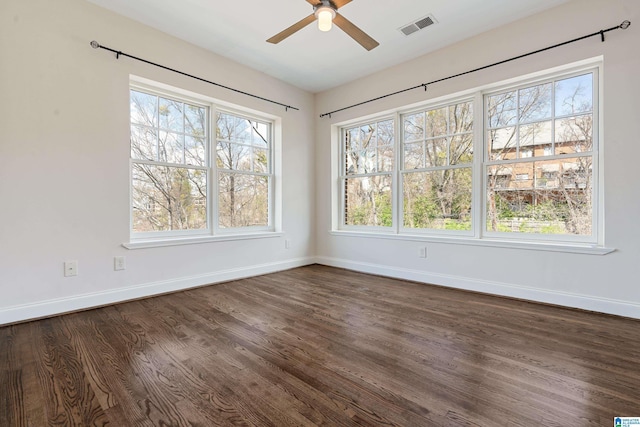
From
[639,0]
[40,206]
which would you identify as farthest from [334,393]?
[639,0]

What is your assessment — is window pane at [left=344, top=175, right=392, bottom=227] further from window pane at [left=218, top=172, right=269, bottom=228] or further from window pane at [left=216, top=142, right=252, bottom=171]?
window pane at [left=216, top=142, right=252, bottom=171]

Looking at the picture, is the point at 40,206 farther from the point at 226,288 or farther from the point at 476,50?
the point at 476,50

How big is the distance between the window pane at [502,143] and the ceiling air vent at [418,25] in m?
1.37

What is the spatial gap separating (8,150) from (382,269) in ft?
13.2

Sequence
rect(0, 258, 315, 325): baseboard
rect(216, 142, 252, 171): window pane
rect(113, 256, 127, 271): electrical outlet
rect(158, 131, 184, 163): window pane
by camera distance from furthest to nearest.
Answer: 1. rect(216, 142, 252, 171): window pane
2. rect(158, 131, 184, 163): window pane
3. rect(113, 256, 127, 271): electrical outlet
4. rect(0, 258, 315, 325): baseboard

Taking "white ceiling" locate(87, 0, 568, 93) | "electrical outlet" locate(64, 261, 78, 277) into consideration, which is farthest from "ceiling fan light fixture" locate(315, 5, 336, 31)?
"electrical outlet" locate(64, 261, 78, 277)

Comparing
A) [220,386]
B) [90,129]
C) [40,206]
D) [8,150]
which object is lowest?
[220,386]

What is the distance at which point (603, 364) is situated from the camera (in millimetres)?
1733

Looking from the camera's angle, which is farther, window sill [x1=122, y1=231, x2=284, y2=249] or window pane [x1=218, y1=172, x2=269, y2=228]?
window pane [x1=218, y1=172, x2=269, y2=228]

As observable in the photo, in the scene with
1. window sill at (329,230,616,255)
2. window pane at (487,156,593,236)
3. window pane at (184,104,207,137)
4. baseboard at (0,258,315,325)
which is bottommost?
baseboard at (0,258,315,325)

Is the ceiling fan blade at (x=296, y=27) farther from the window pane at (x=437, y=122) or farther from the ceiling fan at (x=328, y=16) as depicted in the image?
the window pane at (x=437, y=122)

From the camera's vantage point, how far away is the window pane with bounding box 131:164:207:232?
3.16m

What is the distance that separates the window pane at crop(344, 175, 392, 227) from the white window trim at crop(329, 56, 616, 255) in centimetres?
11

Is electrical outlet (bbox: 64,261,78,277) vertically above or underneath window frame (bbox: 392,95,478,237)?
underneath
